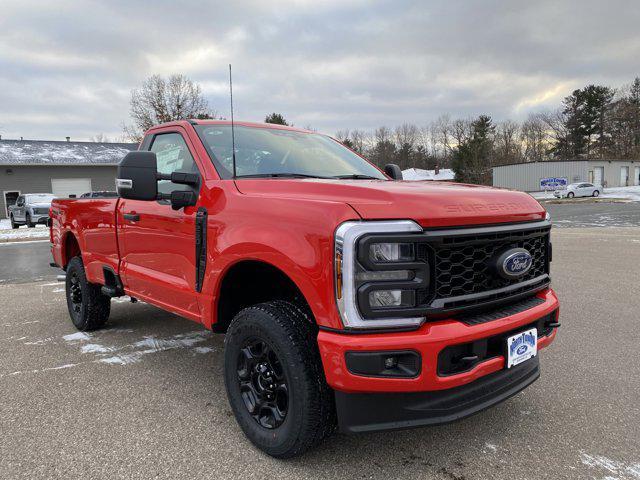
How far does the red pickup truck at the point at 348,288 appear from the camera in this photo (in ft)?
6.77

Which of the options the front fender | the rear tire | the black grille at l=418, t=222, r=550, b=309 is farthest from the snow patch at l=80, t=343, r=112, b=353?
the black grille at l=418, t=222, r=550, b=309

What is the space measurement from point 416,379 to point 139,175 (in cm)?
200

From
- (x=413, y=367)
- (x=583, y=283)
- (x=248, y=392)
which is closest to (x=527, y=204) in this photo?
(x=413, y=367)

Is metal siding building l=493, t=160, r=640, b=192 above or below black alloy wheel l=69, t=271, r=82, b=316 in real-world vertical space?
above

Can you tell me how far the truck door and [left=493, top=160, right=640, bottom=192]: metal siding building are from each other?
1941 inches

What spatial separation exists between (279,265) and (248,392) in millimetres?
830

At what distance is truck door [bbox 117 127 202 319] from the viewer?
10.1 ft

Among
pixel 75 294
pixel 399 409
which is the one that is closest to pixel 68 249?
pixel 75 294

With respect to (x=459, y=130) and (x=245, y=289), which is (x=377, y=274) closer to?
(x=245, y=289)

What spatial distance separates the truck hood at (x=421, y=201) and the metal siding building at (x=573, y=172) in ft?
162

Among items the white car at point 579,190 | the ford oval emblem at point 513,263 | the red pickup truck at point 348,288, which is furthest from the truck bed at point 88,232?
the white car at point 579,190

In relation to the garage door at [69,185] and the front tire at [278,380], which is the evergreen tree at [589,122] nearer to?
the garage door at [69,185]

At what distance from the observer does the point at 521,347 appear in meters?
2.43

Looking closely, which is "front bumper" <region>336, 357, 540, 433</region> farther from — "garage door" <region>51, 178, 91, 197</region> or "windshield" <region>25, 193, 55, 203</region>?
"garage door" <region>51, 178, 91, 197</region>
